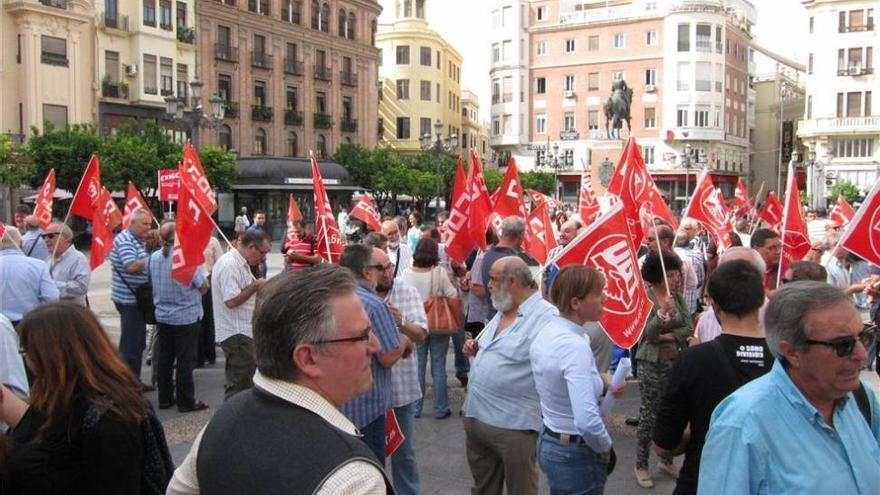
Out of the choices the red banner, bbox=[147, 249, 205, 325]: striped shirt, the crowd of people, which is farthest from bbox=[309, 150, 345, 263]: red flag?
the red banner

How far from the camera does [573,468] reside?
3.73m

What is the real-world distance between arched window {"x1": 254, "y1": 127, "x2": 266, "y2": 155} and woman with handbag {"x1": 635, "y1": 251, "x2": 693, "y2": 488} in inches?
1696

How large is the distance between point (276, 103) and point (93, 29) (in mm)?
11606

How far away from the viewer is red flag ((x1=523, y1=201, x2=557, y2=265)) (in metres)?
10.6

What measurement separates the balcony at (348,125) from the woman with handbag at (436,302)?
4560cm

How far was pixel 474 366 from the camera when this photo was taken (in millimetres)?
4262

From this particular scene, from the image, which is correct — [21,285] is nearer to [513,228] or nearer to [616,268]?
[513,228]

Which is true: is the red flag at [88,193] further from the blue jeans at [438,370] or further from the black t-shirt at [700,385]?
the black t-shirt at [700,385]

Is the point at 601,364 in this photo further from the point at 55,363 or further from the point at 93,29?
the point at 93,29

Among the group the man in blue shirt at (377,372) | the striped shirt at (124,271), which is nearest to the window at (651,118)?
the striped shirt at (124,271)

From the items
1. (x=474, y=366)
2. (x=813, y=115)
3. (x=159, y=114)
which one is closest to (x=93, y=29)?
(x=159, y=114)

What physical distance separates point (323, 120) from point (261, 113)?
4.99 meters

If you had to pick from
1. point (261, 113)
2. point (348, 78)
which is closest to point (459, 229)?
point (261, 113)

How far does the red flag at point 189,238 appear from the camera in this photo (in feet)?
23.5
